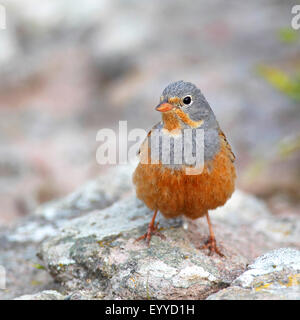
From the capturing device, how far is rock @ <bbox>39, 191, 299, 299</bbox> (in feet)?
15.9

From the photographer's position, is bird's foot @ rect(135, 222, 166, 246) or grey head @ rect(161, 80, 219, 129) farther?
bird's foot @ rect(135, 222, 166, 246)

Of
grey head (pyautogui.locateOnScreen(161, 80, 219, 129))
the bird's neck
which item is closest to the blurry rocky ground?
the bird's neck

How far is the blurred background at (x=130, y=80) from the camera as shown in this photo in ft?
34.3

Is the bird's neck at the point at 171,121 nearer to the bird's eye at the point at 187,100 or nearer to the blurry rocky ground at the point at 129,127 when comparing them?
the bird's eye at the point at 187,100

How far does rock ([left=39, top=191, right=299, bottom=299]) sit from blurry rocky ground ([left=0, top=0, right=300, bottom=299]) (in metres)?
0.02

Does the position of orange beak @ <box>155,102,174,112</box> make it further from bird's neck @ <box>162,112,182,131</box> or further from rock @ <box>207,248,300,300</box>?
rock @ <box>207,248,300,300</box>

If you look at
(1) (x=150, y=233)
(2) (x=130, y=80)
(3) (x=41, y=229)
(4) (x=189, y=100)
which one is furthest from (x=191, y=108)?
(2) (x=130, y=80)

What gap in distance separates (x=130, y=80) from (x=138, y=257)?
10.4 meters

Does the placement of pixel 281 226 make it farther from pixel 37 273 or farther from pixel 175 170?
pixel 37 273

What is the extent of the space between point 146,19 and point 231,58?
448cm

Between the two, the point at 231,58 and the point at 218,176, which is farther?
the point at 231,58

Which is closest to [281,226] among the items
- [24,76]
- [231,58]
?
[231,58]

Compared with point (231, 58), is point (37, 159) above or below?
below
